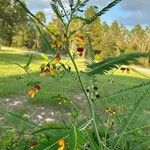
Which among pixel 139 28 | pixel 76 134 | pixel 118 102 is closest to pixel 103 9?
pixel 76 134

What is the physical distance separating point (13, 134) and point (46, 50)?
386 centimetres

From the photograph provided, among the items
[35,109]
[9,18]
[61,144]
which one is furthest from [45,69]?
[9,18]

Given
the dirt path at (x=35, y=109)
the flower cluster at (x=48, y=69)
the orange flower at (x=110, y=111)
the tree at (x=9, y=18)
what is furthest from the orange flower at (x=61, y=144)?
the tree at (x=9, y=18)

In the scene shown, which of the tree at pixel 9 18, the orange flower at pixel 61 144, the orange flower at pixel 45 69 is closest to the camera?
the orange flower at pixel 61 144

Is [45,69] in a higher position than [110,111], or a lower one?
higher

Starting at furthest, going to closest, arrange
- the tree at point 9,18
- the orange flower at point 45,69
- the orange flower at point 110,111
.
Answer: the tree at point 9,18
the orange flower at point 110,111
the orange flower at point 45,69

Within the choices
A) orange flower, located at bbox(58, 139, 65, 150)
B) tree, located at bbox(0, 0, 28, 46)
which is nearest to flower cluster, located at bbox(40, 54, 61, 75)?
orange flower, located at bbox(58, 139, 65, 150)

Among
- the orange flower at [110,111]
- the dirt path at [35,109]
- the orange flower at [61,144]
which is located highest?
the orange flower at [61,144]

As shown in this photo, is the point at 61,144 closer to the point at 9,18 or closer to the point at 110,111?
the point at 110,111

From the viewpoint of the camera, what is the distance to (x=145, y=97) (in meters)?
1.88

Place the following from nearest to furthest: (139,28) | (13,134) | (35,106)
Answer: (13,134) < (35,106) < (139,28)

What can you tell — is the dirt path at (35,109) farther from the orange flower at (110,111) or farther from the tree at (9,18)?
the tree at (9,18)

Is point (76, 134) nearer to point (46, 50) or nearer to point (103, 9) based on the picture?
point (103, 9)

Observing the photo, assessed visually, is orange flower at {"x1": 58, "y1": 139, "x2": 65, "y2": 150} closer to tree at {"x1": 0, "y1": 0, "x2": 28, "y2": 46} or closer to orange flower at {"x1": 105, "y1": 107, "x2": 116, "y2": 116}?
orange flower at {"x1": 105, "y1": 107, "x2": 116, "y2": 116}
